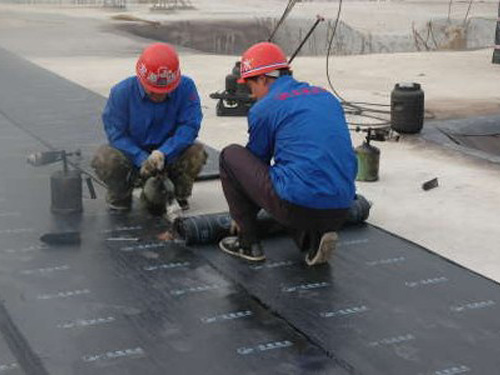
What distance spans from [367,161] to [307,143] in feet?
6.86

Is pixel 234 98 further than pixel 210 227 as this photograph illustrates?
Yes

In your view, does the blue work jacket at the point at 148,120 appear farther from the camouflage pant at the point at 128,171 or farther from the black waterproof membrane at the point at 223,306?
the black waterproof membrane at the point at 223,306

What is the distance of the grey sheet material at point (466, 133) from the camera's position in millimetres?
7090

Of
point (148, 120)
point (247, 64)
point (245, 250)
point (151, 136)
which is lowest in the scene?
point (245, 250)

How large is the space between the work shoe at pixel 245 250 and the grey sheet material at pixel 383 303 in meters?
0.04

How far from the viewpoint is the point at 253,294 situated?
3.57 metres

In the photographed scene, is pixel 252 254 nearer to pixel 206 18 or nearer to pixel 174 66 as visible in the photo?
pixel 174 66

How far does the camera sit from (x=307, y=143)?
354 cm

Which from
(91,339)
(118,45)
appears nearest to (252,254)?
(91,339)

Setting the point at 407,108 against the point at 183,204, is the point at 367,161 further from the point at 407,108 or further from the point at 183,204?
the point at 407,108

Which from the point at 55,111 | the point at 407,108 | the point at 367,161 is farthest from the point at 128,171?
the point at 55,111

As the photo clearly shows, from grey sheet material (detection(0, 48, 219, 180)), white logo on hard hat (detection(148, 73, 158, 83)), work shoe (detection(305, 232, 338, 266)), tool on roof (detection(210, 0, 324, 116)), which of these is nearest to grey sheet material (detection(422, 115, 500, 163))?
tool on roof (detection(210, 0, 324, 116))

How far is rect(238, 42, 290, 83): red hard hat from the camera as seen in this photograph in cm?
367

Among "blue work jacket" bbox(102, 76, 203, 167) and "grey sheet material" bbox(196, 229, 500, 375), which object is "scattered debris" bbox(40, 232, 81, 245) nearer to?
"blue work jacket" bbox(102, 76, 203, 167)
